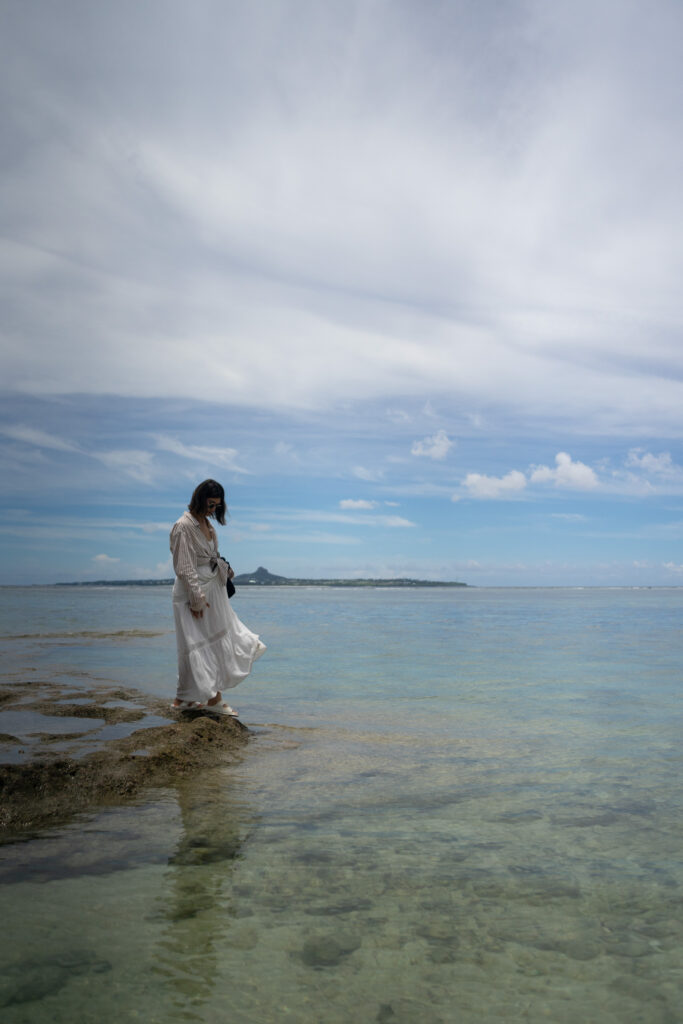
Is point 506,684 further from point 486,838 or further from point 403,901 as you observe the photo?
point 403,901

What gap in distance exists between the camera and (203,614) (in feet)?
26.3

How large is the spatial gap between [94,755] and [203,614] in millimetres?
2148

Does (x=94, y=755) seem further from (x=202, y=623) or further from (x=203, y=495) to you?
(x=203, y=495)

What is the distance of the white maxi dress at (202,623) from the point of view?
309 inches

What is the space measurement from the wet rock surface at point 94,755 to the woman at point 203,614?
0.35 m

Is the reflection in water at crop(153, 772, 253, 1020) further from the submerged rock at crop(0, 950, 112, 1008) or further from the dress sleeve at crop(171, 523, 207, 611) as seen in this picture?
the dress sleeve at crop(171, 523, 207, 611)

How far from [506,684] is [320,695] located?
338 centimetres

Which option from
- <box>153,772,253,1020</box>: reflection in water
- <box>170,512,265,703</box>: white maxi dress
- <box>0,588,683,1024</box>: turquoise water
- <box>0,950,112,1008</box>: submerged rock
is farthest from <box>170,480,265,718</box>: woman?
<box>0,950,112,1008</box>: submerged rock

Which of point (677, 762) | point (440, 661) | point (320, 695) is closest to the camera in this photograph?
point (677, 762)

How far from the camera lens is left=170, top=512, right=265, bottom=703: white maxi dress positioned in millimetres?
7852

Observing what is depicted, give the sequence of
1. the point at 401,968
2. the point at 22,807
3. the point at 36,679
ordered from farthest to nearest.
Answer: the point at 36,679, the point at 22,807, the point at 401,968

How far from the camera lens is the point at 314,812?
16.3ft

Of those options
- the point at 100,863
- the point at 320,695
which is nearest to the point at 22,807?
the point at 100,863

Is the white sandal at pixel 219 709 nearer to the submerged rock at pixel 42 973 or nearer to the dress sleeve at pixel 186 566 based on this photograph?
the dress sleeve at pixel 186 566
